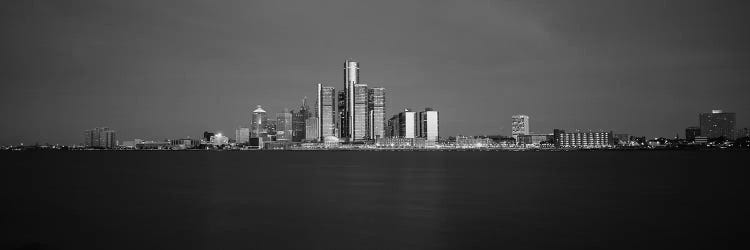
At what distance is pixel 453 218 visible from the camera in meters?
27.6

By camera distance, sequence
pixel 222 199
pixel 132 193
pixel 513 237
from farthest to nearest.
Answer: pixel 132 193
pixel 222 199
pixel 513 237

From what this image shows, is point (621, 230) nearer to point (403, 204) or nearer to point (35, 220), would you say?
point (403, 204)

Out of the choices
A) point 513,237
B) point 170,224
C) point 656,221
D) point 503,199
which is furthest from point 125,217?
point 656,221

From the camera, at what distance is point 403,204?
34188 millimetres

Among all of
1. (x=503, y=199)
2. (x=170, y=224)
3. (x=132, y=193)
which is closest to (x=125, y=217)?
(x=170, y=224)

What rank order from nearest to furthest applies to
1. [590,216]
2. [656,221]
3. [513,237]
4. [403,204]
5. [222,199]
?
[513,237] → [656,221] → [590,216] → [403,204] → [222,199]

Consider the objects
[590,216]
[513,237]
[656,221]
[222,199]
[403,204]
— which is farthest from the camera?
[222,199]

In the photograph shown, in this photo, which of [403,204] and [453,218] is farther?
[403,204]

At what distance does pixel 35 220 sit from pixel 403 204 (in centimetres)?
2138

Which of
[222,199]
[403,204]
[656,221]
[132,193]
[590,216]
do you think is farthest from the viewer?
[132,193]

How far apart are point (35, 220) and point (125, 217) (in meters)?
4.55

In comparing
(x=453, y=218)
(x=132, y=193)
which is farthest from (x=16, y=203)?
(x=453, y=218)

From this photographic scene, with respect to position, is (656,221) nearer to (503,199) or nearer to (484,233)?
(484,233)

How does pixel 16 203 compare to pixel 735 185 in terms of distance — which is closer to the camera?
pixel 16 203
